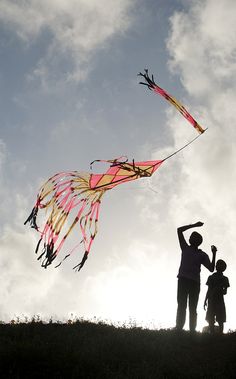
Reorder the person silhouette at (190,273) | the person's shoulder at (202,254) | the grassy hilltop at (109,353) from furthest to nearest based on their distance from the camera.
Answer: the person's shoulder at (202,254) → the person silhouette at (190,273) → the grassy hilltop at (109,353)

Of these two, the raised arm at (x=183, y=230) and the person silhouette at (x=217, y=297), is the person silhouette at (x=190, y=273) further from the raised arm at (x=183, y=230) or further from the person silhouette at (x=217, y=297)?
the person silhouette at (x=217, y=297)

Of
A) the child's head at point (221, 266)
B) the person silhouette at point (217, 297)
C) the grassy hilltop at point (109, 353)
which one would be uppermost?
the child's head at point (221, 266)

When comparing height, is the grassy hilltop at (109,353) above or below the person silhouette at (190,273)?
below

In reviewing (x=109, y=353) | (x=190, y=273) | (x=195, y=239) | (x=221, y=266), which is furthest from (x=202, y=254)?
(x=109, y=353)

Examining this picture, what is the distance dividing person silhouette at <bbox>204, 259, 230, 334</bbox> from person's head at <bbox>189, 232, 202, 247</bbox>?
1650 mm

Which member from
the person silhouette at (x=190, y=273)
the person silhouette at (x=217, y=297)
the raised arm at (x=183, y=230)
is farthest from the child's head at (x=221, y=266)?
the raised arm at (x=183, y=230)

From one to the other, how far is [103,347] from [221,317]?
4222 millimetres

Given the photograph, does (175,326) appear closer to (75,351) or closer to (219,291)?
(219,291)

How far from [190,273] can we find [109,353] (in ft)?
9.52

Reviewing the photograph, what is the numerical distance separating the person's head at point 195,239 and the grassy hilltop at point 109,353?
2.00 metres

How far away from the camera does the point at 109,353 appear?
8781 millimetres

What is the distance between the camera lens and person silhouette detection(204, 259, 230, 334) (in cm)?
1216

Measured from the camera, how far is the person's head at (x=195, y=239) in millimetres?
11039

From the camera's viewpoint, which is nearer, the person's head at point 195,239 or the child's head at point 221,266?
the person's head at point 195,239
